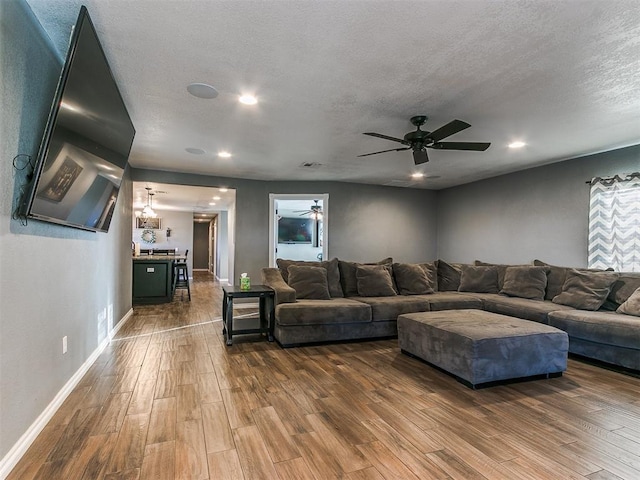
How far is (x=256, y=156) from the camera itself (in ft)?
15.6

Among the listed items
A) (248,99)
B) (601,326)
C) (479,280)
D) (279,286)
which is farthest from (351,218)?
(601,326)

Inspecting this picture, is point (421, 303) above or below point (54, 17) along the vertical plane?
below

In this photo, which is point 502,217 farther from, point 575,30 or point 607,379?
point 575,30

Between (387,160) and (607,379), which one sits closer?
(607,379)

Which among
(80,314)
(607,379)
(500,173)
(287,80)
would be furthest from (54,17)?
(500,173)

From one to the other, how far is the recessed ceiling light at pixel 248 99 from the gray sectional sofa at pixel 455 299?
83.6 inches

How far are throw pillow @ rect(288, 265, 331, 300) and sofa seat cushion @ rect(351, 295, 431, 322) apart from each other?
1.55ft

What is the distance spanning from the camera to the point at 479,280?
521cm

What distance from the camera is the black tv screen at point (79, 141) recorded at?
1.72 meters

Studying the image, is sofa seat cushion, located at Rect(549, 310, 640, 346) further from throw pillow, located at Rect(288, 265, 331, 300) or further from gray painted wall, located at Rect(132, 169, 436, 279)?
gray painted wall, located at Rect(132, 169, 436, 279)

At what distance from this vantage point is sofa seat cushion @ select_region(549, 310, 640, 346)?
3.15m

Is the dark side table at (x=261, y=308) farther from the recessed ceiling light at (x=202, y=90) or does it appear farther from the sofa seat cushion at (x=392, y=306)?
the recessed ceiling light at (x=202, y=90)

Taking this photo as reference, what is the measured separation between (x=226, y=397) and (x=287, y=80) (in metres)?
2.45

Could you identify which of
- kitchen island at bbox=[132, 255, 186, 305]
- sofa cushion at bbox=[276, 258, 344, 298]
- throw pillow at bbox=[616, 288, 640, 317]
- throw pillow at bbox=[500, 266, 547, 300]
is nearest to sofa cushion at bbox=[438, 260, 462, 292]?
throw pillow at bbox=[500, 266, 547, 300]
